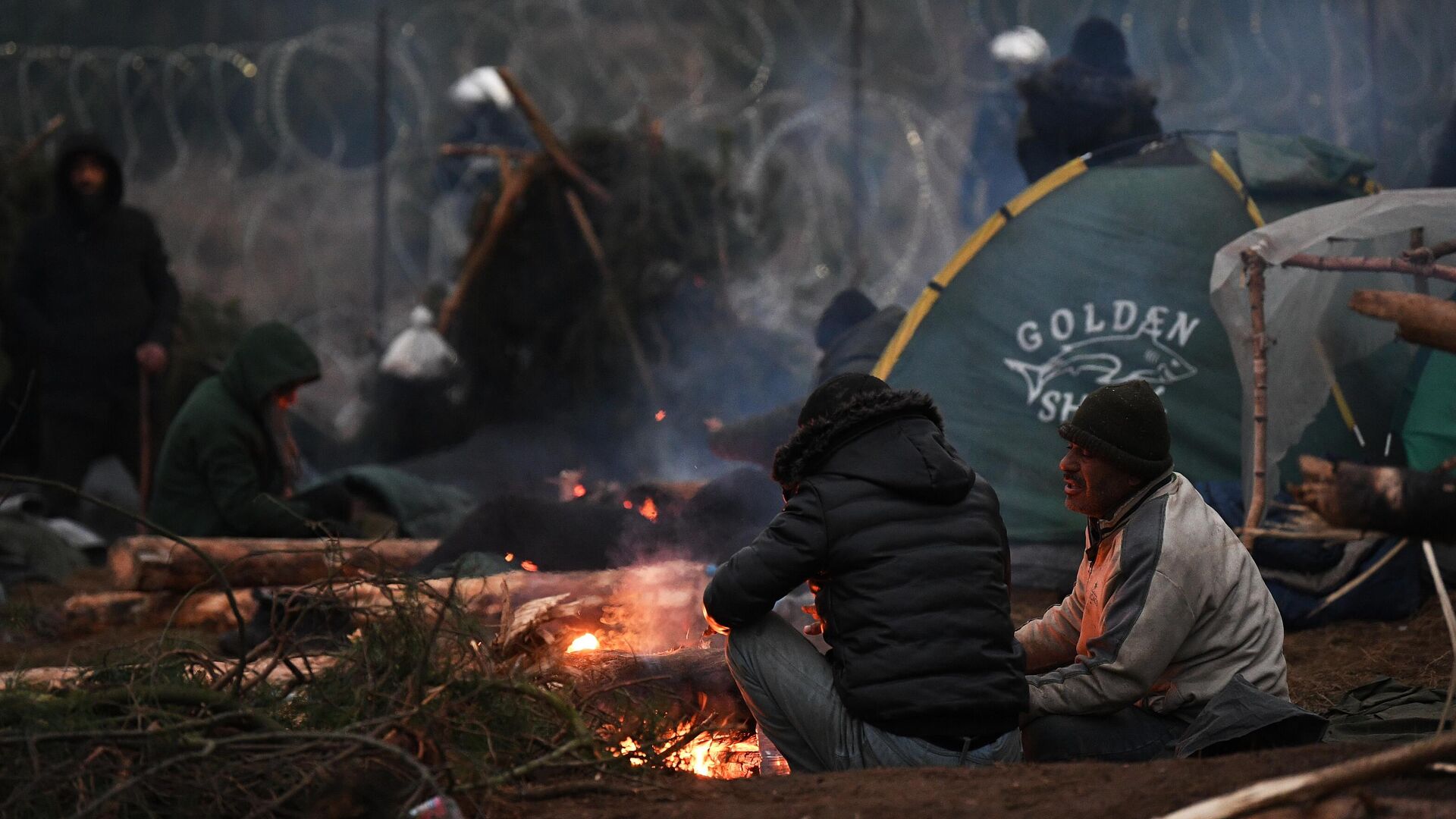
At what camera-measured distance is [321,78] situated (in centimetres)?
1898

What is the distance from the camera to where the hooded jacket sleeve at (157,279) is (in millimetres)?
8547

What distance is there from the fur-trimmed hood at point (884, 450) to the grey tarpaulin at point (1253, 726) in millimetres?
867

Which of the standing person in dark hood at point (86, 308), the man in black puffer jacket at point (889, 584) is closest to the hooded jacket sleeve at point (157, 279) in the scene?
the standing person in dark hood at point (86, 308)

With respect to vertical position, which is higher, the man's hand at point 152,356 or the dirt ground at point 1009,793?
the dirt ground at point 1009,793

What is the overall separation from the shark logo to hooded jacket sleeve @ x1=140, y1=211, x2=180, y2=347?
519 cm

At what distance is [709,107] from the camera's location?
39.1ft

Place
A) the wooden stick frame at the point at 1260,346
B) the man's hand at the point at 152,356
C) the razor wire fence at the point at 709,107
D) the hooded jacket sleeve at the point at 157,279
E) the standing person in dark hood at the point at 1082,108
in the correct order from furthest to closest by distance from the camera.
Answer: the razor wire fence at the point at 709,107 < the hooded jacket sleeve at the point at 157,279 < the man's hand at the point at 152,356 < the standing person in dark hood at the point at 1082,108 < the wooden stick frame at the point at 1260,346

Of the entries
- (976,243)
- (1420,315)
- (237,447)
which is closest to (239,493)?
(237,447)

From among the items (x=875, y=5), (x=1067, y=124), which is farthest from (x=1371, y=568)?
(x=875, y=5)

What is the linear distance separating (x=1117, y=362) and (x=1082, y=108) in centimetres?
180

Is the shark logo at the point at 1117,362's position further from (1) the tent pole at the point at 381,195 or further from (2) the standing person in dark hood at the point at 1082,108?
(1) the tent pole at the point at 381,195

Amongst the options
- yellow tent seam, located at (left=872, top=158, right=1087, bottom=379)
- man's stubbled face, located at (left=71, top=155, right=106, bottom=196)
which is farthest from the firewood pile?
man's stubbled face, located at (left=71, top=155, right=106, bottom=196)

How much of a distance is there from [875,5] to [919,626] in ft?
56.8

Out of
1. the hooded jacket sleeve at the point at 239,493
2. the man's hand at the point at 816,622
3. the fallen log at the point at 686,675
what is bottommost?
the hooded jacket sleeve at the point at 239,493
